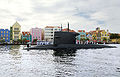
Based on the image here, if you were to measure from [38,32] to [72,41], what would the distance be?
8756 cm

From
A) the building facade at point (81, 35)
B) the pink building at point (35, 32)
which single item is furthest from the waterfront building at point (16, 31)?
the building facade at point (81, 35)

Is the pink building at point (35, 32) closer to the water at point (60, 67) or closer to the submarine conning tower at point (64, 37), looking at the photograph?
the submarine conning tower at point (64, 37)

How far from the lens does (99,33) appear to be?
12500 centimetres

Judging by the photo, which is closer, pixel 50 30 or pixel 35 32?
pixel 35 32

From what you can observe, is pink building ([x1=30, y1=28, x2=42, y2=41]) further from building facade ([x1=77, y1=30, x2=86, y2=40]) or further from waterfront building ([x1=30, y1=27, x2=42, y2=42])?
building facade ([x1=77, y1=30, x2=86, y2=40])

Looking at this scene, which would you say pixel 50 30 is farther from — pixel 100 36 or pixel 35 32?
pixel 100 36

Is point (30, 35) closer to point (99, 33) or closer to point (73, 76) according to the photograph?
point (99, 33)

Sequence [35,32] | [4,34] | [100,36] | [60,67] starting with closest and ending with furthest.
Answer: [60,67] → [4,34] → [35,32] → [100,36]

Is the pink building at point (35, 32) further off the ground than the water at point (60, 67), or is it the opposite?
the pink building at point (35, 32)

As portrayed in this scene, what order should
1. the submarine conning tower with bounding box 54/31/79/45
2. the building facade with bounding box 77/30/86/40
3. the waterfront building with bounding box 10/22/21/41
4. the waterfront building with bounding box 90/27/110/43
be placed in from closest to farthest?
the submarine conning tower with bounding box 54/31/79/45 < the waterfront building with bounding box 10/22/21/41 < the building facade with bounding box 77/30/86/40 < the waterfront building with bounding box 90/27/110/43

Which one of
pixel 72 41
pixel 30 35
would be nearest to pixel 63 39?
pixel 72 41

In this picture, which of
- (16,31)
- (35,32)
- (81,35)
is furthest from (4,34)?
(81,35)

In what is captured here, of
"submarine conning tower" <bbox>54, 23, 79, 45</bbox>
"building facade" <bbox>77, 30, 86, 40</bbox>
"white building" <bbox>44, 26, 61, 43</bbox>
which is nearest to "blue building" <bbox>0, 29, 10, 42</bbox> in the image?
"white building" <bbox>44, 26, 61, 43</bbox>

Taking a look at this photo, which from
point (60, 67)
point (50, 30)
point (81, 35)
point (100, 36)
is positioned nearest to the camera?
point (60, 67)
